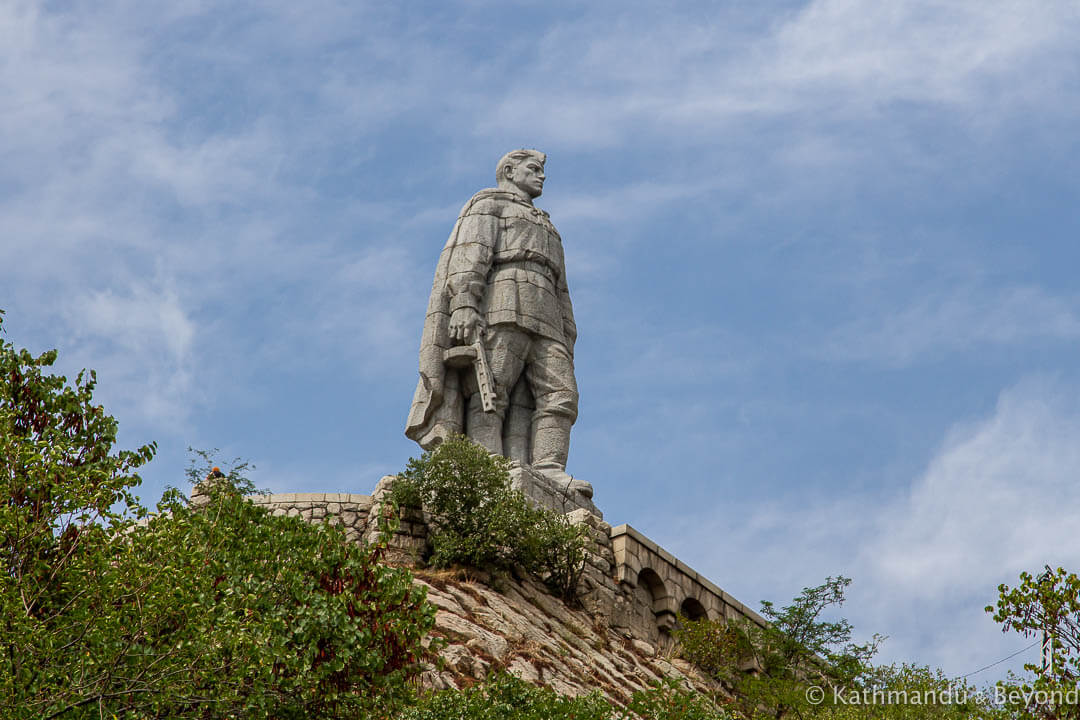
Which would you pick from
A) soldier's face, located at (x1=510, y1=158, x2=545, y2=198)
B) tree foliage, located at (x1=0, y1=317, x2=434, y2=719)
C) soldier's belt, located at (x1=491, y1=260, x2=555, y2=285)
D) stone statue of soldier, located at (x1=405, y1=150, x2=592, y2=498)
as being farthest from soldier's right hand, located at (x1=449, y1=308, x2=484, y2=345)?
tree foliage, located at (x1=0, y1=317, x2=434, y2=719)

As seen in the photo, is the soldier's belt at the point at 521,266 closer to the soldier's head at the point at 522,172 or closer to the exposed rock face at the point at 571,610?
the soldier's head at the point at 522,172

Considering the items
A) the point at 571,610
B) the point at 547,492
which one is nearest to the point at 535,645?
the point at 571,610

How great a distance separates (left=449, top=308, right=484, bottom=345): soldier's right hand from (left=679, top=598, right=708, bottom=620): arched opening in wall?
3517 mm

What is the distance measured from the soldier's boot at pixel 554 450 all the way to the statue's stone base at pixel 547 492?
0.28 feet

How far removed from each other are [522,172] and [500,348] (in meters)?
2.44

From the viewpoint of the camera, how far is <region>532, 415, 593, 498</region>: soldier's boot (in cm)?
1683

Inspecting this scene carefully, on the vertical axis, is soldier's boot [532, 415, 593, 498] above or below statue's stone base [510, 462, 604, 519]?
above

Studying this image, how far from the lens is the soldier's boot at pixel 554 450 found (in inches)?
663

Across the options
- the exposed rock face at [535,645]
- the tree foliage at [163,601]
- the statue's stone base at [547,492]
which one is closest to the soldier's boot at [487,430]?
the statue's stone base at [547,492]

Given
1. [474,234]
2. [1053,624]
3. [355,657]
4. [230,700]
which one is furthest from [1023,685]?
[474,234]

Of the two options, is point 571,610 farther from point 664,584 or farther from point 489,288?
point 489,288

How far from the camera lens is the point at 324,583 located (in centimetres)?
1006

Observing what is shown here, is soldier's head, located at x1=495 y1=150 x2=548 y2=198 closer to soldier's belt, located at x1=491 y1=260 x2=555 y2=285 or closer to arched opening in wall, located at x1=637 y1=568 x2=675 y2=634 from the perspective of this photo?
soldier's belt, located at x1=491 y1=260 x2=555 y2=285

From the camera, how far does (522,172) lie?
1833 centimetres
